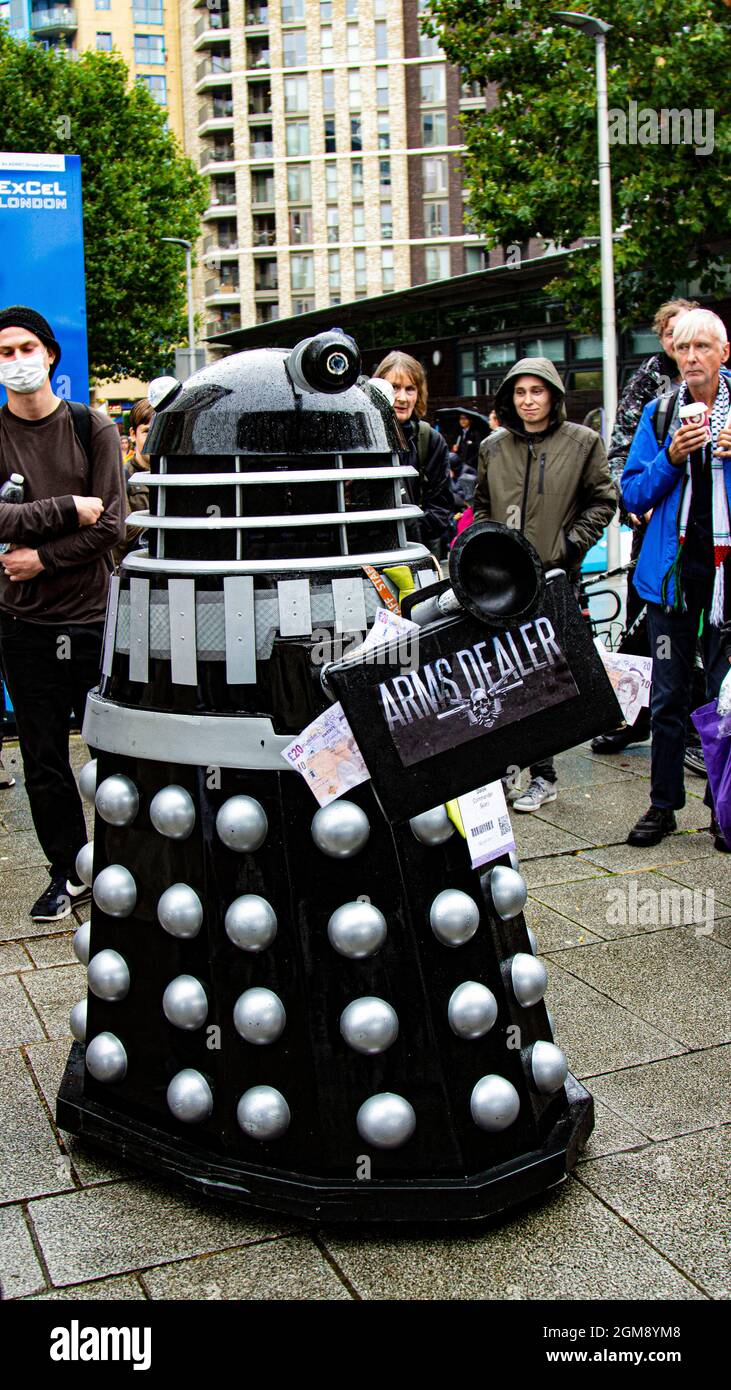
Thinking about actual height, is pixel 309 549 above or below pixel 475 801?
above

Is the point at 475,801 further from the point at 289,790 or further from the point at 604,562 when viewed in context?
the point at 604,562

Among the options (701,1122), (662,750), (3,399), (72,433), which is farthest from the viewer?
(3,399)

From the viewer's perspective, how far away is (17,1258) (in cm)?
261

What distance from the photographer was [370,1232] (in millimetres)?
2664

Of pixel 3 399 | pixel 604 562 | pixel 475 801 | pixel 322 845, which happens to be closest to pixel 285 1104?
pixel 322 845

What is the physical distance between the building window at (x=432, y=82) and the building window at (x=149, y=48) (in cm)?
1999

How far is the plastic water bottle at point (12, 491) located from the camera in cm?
460

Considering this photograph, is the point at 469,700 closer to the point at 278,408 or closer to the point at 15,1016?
the point at 278,408

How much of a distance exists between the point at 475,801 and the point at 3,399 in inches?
234

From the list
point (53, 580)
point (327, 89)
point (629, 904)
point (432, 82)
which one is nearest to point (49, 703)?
point (53, 580)

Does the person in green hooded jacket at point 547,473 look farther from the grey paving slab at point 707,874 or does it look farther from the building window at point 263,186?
the building window at point 263,186

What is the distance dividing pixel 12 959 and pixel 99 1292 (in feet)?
6.45

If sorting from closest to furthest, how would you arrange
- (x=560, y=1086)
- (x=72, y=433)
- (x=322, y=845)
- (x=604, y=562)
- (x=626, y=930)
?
(x=322, y=845), (x=560, y=1086), (x=626, y=930), (x=72, y=433), (x=604, y=562)

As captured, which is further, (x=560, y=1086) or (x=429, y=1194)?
(x=560, y=1086)
